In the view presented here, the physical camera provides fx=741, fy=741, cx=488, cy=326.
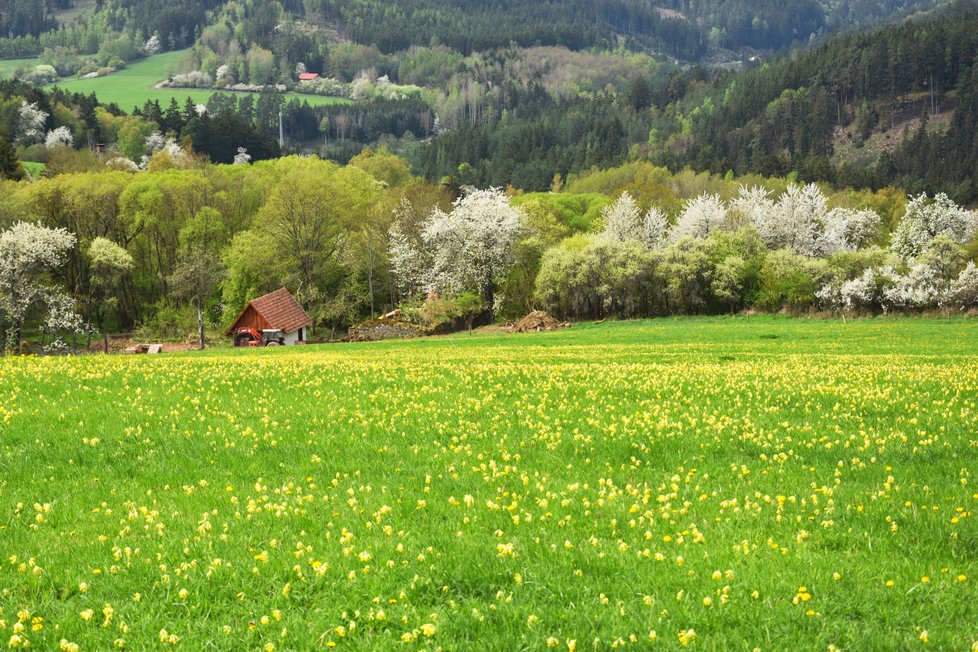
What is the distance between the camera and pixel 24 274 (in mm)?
67250

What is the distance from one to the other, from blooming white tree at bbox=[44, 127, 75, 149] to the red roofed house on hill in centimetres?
10764

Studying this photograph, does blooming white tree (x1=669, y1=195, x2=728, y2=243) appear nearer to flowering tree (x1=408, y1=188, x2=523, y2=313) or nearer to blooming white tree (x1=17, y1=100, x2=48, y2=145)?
flowering tree (x1=408, y1=188, x2=523, y2=313)

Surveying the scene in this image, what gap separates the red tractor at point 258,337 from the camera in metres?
68.9

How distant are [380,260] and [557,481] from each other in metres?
77.5

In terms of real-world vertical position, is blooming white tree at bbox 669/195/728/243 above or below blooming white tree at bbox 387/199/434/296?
above

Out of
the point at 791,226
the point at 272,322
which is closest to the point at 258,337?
the point at 272,322

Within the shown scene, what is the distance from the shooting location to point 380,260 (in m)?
87.4

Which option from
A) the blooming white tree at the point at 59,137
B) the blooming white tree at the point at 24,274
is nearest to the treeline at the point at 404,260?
the blooming white tree at the point at 24,274

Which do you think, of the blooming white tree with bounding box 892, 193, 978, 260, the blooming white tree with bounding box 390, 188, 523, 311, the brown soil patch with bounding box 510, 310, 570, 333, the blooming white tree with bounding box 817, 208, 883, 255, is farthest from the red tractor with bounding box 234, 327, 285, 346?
the blooming white tree with bounding box 892, 193, 978, 260

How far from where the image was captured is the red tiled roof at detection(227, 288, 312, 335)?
71.0 metres

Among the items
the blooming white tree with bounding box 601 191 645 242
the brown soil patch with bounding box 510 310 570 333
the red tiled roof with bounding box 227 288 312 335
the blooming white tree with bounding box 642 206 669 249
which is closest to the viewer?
the red tiled roof with bounding box 227 288 312 335

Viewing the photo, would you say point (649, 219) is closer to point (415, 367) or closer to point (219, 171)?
point (219, 171)

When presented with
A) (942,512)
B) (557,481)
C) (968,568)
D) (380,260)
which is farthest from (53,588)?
(380,260)

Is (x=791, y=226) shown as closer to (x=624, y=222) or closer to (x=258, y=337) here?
(x=624, y=222)
